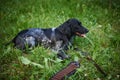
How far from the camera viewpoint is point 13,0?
10352 millimetres

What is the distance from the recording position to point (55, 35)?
6629mm

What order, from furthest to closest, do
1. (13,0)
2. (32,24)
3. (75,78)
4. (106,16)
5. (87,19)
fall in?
(13,0)
(106,16)
(87,19)
(32,24)
(75,78)

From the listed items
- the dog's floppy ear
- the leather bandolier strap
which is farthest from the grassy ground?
the dog's floppy ear

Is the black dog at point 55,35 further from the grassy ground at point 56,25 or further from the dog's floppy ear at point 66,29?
the grassy ground at point 56,25

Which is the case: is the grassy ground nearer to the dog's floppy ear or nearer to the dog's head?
the dog's head

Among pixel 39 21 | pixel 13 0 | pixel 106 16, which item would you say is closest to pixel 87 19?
pixel 106 16

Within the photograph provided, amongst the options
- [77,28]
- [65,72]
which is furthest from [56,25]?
[65,72]

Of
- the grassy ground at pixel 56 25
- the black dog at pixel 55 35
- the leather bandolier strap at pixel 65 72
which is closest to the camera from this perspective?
the leather bandolier strap at pixel 65 72

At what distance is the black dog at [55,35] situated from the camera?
21.5 feet

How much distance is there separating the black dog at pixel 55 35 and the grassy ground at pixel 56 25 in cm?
42

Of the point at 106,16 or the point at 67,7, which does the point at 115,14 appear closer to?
the point at 106,16

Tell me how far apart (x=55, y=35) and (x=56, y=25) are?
1332 millimetres

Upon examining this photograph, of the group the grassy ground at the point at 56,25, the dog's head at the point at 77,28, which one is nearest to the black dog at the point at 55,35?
the dog's head at the point at 77,28

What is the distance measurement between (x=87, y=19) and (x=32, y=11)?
2269mm
